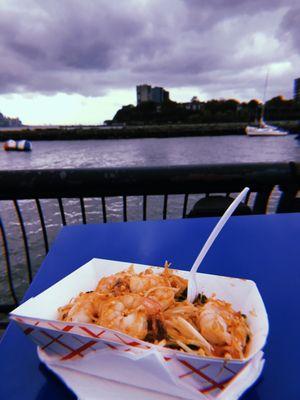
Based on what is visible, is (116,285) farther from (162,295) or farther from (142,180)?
(142,180)

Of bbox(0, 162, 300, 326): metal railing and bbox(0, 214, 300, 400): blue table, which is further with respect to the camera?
bbox(0, 162, 300, 326): metal railing

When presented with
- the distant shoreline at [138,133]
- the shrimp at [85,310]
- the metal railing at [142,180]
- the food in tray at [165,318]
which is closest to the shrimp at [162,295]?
the food in tray at [165,318]

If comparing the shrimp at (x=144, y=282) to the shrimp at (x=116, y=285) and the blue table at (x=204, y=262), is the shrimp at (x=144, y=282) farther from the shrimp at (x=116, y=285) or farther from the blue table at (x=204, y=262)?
the blue table at (x=204, y=262)

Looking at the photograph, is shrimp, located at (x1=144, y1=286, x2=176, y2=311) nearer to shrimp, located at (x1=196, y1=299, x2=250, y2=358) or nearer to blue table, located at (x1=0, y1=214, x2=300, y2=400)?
shrimp, located at (x1=196, y1=299, x2=250, y2=358)

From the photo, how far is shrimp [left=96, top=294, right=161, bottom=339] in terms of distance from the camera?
2.11ft

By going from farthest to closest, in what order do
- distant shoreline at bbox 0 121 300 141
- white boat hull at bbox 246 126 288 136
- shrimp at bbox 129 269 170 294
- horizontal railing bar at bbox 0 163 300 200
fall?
distant shoreline at bbox 0 121 300 141 → white boat hull at bbox 246 126 288 136 → horizontal railing bar at bbox 0 163 300 200 → shrimp at bbox 129 269 170 294

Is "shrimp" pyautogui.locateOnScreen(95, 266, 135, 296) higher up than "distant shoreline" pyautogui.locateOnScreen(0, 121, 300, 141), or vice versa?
"shrimp" pyautogui.locateOnScreen(95, 266, 135, 296)

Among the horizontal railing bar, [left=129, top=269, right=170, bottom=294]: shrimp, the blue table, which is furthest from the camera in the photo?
the horizontal railing bar

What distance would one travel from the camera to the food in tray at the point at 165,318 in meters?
0.62

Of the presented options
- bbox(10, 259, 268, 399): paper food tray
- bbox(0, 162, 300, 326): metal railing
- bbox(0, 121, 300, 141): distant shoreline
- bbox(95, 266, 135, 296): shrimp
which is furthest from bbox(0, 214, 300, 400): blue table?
bbox(0, 121, 300, 141): distant shoreline

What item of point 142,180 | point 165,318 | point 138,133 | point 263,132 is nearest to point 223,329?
point 165,318

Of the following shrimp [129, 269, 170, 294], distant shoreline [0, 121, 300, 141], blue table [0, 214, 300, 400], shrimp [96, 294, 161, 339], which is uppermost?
shrimp [96, 294, 161, 339]

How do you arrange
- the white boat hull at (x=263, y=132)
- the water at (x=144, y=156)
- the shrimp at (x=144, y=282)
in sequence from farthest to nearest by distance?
the white boat hull at (x=263, y=132) → the water at (x=144, y=156) → the shrimp at (x=144, y=282)

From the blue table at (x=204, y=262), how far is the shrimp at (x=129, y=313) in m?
0.18
